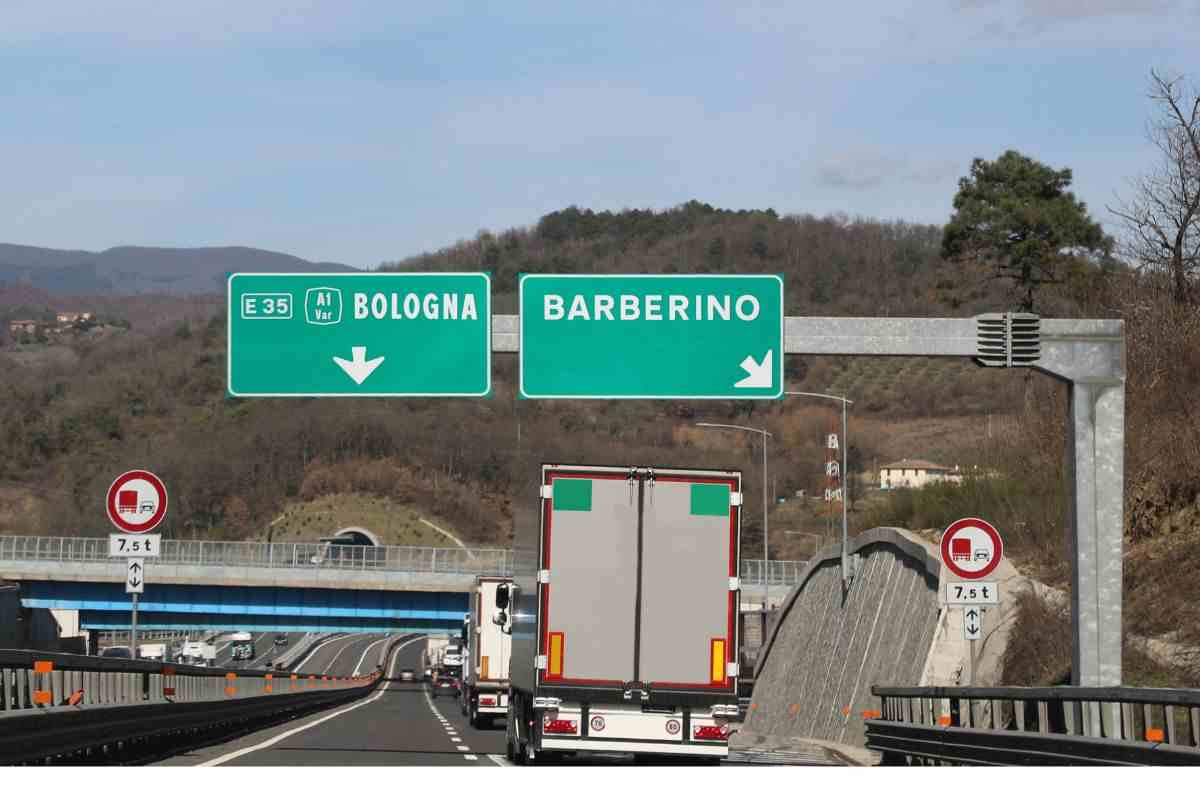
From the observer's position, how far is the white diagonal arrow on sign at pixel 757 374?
1845 centimetres

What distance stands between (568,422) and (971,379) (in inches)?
1434

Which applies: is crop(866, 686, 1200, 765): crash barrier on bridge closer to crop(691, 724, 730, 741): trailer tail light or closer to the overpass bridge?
crop(691, 724, 730, 741): trailer tail light

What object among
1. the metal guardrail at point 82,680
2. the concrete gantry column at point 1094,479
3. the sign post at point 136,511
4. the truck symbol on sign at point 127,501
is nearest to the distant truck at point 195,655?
the metal guardrail at point 82,680

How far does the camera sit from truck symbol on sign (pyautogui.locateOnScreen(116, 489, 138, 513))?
20.4 m

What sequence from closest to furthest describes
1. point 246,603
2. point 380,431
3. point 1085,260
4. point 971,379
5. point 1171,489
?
point 1171,489, point 1085,260, point 246,603, point 971,379, point 380,431

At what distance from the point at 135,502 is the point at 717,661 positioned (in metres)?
7.36

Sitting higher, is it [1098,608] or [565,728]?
[1098,608]

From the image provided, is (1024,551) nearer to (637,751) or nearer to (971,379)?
(637,751)

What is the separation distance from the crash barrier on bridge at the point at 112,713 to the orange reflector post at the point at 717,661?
6.32 metres

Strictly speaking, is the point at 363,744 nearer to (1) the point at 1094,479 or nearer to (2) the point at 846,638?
(1) the point at 1094,479

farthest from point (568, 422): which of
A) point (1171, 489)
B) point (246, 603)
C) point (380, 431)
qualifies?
point (1171, 489)

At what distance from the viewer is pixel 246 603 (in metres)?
85.7

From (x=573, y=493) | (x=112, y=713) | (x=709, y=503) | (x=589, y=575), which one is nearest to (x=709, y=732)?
(x=589, y=575)

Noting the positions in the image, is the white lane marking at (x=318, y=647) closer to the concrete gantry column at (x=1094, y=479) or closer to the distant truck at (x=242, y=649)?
the distant truck at (x=242, y=649)
